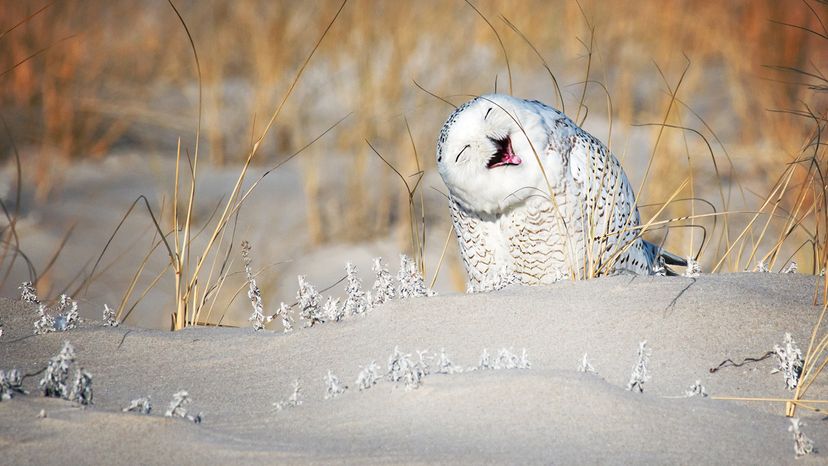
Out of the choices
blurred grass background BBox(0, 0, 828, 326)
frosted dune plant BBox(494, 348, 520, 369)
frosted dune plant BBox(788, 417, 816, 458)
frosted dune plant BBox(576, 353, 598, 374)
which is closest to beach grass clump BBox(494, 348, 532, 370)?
frosted dune plant BBox(494, 348, 520, 369)

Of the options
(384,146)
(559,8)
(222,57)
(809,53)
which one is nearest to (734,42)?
(809,53)

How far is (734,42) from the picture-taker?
6.87m

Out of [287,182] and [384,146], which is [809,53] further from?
[287,182]

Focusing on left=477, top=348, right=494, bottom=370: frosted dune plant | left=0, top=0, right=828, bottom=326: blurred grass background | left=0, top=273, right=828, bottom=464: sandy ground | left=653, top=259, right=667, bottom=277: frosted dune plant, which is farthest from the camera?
left=0, top=0, right=828, bottom=326: blurred grass background

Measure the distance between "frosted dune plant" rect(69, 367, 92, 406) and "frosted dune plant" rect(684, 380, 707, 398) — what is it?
1170 millimetres

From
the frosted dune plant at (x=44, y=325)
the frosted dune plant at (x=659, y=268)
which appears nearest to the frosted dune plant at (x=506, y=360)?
the frosted dune plant at (x=659, y=268)

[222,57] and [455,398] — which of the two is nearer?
[455,398]

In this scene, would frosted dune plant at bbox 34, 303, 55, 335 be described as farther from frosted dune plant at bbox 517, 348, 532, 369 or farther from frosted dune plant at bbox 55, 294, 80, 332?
frosted dune plant at bbox 517, 348, 532, 369

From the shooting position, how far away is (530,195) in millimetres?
2691

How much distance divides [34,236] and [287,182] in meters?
1.92

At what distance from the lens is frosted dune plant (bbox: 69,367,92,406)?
1.75 m

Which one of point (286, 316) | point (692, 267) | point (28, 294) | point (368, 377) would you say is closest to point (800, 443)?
point (368, 377)

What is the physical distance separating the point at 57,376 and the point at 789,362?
4.92ft

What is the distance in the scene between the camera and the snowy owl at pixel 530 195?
2.64m
